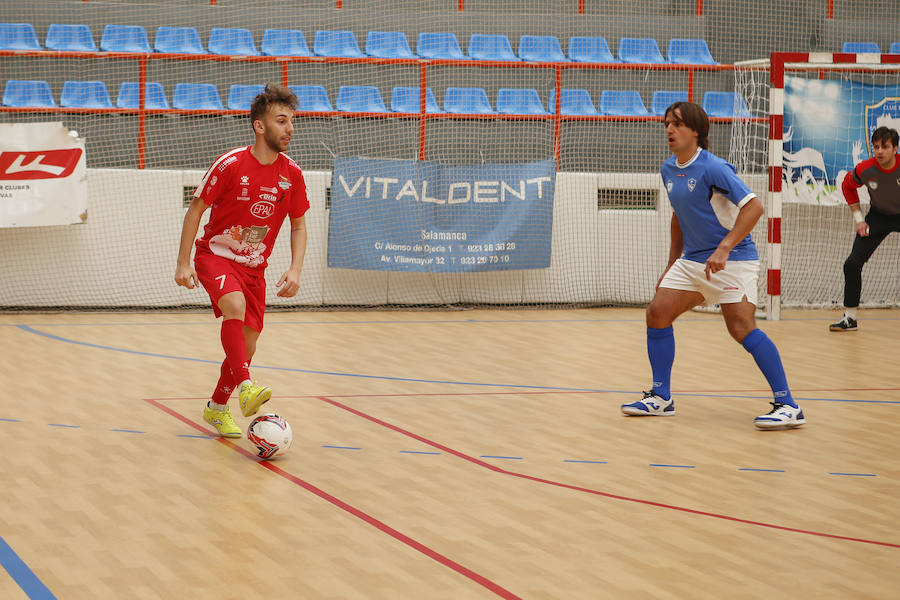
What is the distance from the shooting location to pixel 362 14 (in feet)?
53.5

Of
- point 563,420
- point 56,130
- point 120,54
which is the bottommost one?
point 563,420

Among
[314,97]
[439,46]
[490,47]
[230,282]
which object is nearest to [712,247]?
[230,282]

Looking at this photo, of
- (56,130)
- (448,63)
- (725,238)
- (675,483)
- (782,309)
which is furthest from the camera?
(448,63)

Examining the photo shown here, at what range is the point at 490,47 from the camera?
1664 centimetres

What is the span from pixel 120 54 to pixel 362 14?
13.4ft

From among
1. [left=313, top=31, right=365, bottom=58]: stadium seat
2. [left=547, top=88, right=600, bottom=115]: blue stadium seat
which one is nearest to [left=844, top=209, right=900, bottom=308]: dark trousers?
[left=547, top=88, right=600, bottom=115]: blue stadium seat

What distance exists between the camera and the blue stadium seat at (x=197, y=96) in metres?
14.6

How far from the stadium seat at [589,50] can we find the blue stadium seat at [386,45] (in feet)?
8.02

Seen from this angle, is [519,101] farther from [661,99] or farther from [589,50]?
[661,99]

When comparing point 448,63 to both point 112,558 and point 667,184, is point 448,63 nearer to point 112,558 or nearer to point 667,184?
point 667,184

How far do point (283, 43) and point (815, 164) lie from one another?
7.45m

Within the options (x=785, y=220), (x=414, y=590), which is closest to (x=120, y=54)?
(x=785, y=220)

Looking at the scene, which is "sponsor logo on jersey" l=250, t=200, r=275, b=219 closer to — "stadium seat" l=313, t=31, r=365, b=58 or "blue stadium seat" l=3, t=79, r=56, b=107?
"blue stadium seat" l=3, t=79, r=56, b=107

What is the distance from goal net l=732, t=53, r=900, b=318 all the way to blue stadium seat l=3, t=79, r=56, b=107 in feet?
27.5
